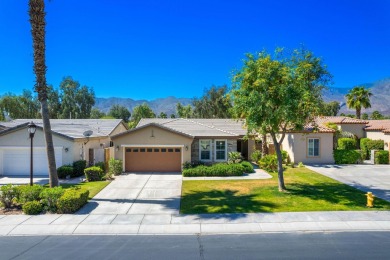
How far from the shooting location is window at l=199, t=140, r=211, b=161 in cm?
2306

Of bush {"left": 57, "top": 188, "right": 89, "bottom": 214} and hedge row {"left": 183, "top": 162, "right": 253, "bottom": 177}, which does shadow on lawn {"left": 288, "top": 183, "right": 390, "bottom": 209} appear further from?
bush {"left": 57, "top": 188, "right": 89, "bottom": 214}

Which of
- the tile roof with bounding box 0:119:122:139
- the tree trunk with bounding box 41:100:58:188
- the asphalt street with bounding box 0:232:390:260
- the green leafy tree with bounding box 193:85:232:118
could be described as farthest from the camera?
the green leafy tree with bounding box 193:85:232:118

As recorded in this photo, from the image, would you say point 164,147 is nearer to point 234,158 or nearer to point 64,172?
point 234,158

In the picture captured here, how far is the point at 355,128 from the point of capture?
32.8m

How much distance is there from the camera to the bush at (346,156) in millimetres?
24717

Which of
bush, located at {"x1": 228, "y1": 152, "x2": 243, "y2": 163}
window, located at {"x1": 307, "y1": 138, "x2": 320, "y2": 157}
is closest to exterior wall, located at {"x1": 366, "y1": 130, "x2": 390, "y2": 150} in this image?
window, located at {"x1": 307, "y1": 138, "x2": 320, "y2": 157}

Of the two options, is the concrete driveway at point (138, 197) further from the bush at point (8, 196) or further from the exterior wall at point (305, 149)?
the exterior wall at point (305, 149)

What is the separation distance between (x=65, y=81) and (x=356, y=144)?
5051 cm

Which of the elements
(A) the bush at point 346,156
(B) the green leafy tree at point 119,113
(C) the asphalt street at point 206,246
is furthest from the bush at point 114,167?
(B) the green leafy tree at point 119,113

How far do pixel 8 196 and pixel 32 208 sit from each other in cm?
180

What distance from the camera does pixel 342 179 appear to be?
18.4 metres

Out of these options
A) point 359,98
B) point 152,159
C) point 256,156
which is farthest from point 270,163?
point 359,98

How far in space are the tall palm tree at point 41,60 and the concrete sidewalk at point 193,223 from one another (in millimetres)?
3422

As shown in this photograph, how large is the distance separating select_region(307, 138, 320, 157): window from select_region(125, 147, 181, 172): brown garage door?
11528 mm
